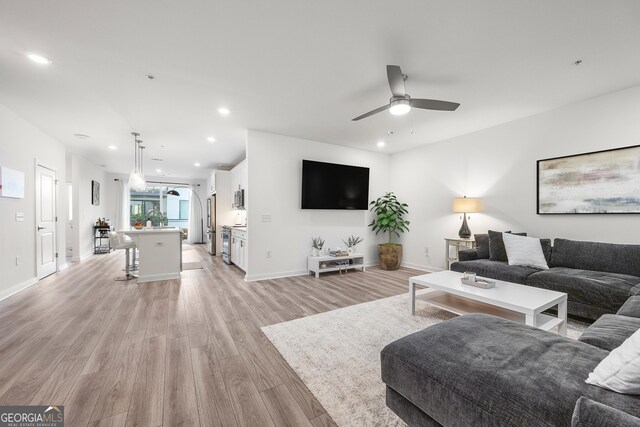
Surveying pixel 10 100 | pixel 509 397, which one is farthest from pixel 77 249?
pixel 509 397

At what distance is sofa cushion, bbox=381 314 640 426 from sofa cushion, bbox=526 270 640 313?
180 centimetres

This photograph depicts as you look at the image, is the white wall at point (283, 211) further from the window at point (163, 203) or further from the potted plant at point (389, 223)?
the window at point (163, 203)

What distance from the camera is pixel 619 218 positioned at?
10.4ft

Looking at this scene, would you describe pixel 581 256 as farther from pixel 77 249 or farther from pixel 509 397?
pixel 77 249

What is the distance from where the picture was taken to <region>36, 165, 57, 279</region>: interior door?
441 centimetres

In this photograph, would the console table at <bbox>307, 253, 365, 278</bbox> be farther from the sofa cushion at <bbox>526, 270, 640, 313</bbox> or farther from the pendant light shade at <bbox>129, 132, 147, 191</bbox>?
the pendant light shade at <bbox>129, 132, 147, 191</bbox>

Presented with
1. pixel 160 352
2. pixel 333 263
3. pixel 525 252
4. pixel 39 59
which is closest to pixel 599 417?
pixel 160 352

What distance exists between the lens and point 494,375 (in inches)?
40.9

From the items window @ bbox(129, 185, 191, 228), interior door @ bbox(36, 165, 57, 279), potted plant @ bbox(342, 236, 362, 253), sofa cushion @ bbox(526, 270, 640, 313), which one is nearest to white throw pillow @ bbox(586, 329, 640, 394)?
sofa cushion @ bbox(526, 270, 640, 313)

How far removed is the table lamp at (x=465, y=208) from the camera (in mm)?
4324

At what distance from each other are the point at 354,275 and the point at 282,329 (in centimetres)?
259

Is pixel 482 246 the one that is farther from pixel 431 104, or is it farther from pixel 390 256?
pixel 431 104

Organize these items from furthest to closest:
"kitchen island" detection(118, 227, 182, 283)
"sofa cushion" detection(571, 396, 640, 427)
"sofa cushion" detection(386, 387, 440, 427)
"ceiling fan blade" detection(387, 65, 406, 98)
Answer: "kitchen island" detection(118, 227, 182, 283)
"ceiling fan blade" detection(387, 65, 406, 98)
"sofa cushion" detection(386, 387, 440, 427)
"sofa cushion" detection(571, 396, 640, 427)

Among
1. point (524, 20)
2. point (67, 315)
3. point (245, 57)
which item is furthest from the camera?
point (67, 315)
